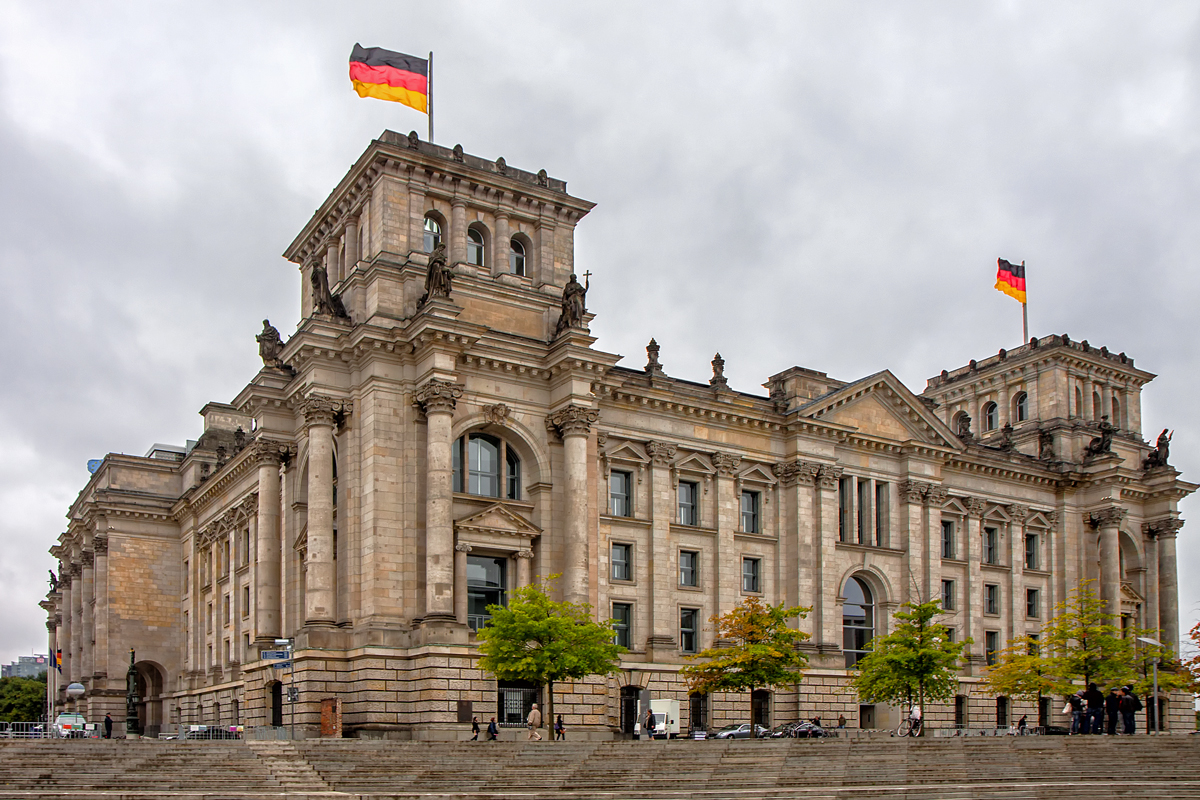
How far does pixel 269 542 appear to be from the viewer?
56125 mm

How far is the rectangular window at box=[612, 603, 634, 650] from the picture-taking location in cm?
5466

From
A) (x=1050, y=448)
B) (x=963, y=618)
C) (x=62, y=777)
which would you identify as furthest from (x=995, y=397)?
(x=62, y=777)

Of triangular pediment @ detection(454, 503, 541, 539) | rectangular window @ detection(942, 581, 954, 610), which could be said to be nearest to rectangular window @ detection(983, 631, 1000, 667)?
rectangular window @ detection(942, 581, 954, 610)

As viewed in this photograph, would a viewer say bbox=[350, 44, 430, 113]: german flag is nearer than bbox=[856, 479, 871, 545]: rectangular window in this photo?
Yes

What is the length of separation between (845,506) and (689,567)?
31.9 feet

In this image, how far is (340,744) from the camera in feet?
127

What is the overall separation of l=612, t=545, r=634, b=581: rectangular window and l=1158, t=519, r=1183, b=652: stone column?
126 feet

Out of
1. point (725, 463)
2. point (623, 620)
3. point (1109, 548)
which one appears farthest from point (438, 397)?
point (1109, 548)

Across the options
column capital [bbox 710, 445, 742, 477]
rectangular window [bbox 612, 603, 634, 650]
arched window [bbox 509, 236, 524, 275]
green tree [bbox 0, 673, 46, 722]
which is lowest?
green tree [bbox 0, 673, 46, 722]

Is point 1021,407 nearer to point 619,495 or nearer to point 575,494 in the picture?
point 619,495

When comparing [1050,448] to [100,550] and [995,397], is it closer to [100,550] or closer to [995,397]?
[995,397]

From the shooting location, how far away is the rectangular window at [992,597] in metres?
68.4

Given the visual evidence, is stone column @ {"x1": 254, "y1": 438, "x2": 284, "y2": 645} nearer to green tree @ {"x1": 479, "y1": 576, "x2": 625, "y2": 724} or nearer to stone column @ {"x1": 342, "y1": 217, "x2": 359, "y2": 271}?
stone column @ {"x1": 342, "y1": 217, "x2": 359, "y2": 271}

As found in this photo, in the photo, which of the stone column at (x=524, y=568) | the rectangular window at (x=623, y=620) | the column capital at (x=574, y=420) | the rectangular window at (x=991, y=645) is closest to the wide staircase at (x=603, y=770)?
the stone column at (x=524, y=568)
